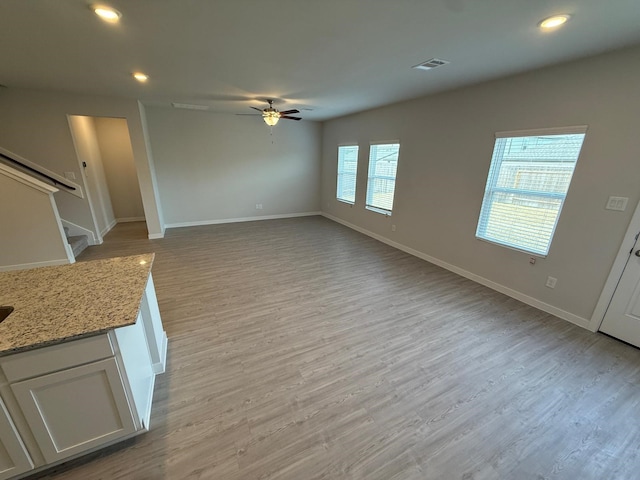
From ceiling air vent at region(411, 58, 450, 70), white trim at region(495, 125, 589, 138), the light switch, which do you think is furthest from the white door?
ceiling air vent at region(411, 58, 450, 70)

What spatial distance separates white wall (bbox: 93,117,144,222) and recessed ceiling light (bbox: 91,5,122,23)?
5.21 m

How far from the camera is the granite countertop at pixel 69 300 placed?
1.18 metres

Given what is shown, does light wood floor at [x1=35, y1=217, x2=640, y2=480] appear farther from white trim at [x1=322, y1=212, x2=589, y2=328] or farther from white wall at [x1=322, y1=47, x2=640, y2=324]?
white wall at [x1=322, y1=47, x2=640, y2=324]

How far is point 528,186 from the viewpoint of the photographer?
3061 millimetres

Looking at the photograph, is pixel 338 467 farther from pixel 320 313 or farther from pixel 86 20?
pixel 86 20

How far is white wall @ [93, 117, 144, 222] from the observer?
613 cm

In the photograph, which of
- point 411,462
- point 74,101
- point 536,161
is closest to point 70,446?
point 411,462

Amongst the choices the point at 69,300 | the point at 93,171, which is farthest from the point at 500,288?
the point at 93,171

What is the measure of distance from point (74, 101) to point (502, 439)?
23.0 feet

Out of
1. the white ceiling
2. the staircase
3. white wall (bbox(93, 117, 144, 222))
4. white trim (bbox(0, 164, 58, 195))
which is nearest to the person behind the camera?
the white ceiling

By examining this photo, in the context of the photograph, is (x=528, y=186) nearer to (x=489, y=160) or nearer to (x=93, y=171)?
(x=489, y=160)

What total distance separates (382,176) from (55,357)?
5.24 metres

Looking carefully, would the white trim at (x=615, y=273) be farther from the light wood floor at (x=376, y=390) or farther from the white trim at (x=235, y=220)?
the white trim at (x=235, y=220)

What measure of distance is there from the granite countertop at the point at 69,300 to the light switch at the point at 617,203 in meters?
4.01
